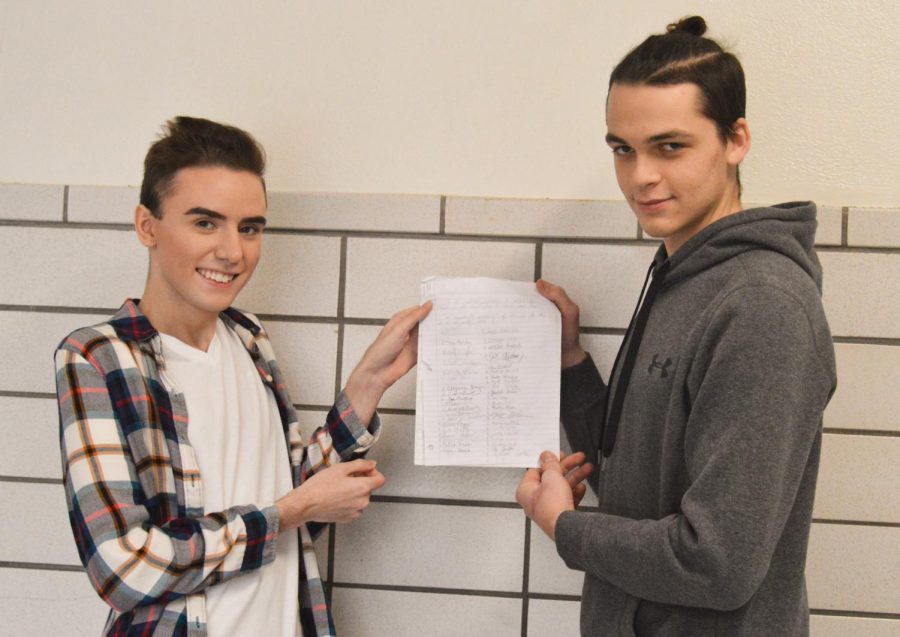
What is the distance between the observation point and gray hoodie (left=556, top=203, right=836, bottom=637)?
2.89 ft

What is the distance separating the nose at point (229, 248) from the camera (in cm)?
121

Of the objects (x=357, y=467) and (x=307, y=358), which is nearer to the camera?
(x=357, y=467)

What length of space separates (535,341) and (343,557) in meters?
0.62

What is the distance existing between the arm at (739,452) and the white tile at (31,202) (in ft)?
4.47

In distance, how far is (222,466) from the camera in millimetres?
1199

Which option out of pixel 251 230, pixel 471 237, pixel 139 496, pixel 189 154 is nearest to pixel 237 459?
pixel 139 496

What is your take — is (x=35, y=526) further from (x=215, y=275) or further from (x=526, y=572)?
(x=526, y=572)

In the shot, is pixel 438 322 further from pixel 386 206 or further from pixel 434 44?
pixel 434 44

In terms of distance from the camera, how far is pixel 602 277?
1496 mm

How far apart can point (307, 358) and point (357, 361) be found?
0.36 ft

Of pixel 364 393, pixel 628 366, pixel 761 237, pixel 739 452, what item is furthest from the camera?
pixel 364 393

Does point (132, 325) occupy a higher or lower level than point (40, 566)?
higher

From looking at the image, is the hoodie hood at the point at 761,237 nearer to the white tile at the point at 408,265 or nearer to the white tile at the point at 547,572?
the white tile at the point at 408,265

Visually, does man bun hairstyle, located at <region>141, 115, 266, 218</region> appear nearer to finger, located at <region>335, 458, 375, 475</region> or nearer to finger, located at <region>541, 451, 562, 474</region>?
finger, located at <region>335, 458, 375, 475</region>
